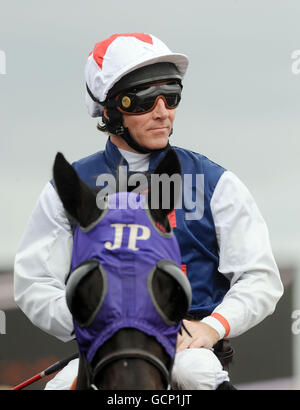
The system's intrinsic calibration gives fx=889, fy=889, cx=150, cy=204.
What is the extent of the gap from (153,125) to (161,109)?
87 mm

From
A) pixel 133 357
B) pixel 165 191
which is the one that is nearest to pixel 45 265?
pixel 165 191

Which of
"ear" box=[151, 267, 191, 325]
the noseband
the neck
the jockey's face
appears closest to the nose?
the jockey's face

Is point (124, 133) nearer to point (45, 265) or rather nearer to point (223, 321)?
point (45, 265)

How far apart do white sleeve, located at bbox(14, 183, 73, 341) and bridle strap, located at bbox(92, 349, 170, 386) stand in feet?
3.28

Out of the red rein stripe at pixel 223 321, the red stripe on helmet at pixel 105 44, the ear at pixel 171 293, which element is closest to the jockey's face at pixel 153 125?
the red stripe on helmet at pixel 105 44

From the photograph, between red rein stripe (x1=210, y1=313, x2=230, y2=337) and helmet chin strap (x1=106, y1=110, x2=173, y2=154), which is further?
helmet chin strap (x1=106, y1=110, x2=173, y2=154)

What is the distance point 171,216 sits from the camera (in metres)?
3.84

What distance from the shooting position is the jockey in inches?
148

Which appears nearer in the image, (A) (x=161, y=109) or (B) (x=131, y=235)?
(B) (x=131, y=235)

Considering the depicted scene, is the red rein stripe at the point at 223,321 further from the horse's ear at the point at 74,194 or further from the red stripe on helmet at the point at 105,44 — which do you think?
the red stripe on helmet at the point at 105,44

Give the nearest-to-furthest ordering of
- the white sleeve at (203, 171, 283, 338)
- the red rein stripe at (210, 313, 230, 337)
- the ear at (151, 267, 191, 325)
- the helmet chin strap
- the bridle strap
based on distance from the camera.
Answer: the bridle strap → the ear at (151, 267, 191, 325) → the red rein stripe at (210, 313, 230, 337) → the white sleeve at (203, 171, 283, 338) → the helmet chin strap

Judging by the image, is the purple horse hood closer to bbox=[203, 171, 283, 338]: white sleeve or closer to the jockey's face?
bbox=[203, 171, 283, 338]: white sleeve

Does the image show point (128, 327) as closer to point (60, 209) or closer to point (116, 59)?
point (60, 209)

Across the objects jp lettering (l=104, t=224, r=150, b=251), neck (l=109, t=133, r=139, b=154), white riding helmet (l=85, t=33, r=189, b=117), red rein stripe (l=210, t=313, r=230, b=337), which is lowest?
red rein stripe (l=210, t=313, r=230, b=337)
